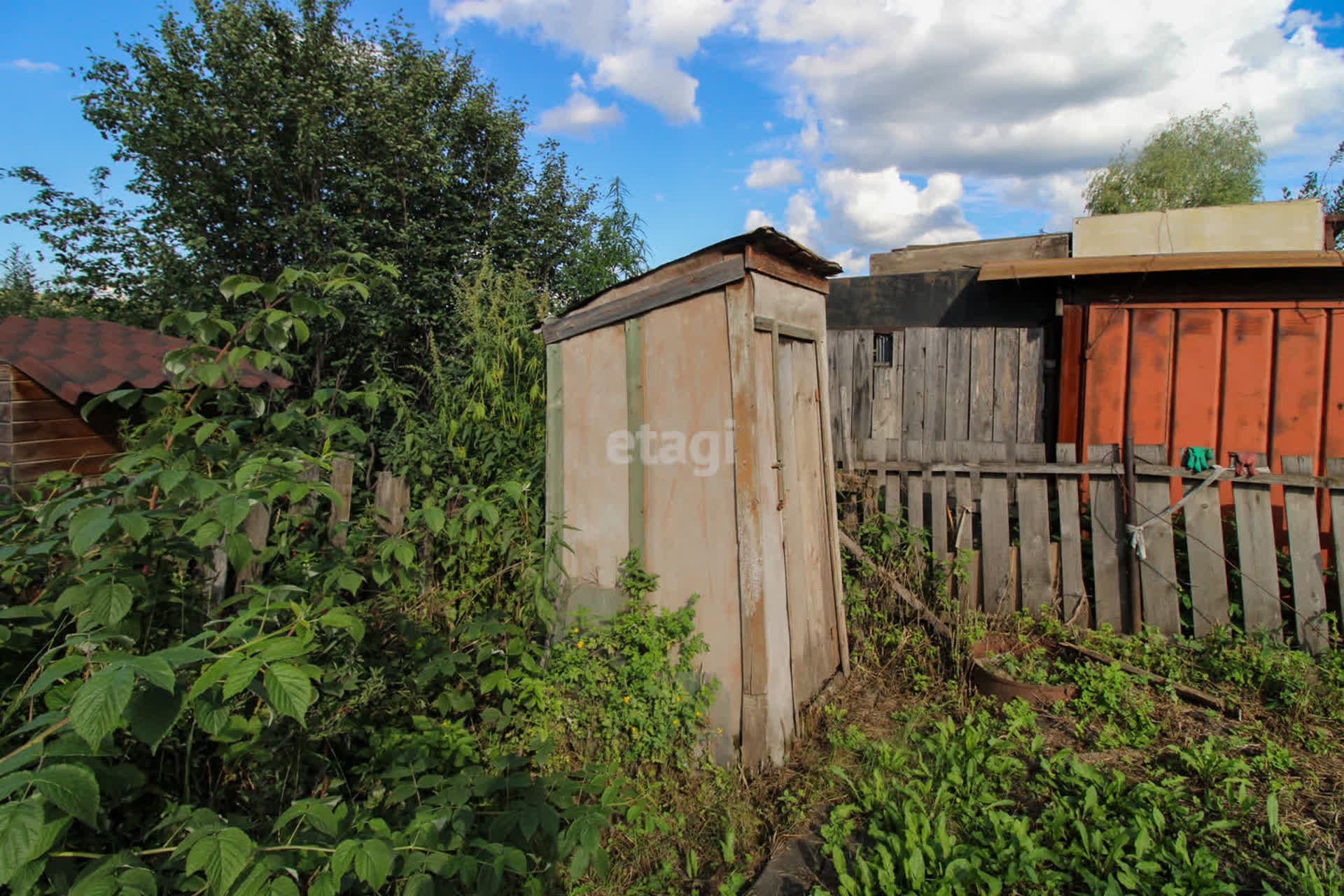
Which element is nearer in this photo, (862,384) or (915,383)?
(915,383)

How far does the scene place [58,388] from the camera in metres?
4.77

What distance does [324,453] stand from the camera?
275 centimetres

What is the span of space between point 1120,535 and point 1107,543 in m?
0.09

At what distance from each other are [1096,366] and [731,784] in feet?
16.2

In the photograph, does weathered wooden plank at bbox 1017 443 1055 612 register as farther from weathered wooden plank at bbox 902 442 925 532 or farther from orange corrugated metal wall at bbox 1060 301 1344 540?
orange corrugated metal wall at bbox 1060 301 1344 540

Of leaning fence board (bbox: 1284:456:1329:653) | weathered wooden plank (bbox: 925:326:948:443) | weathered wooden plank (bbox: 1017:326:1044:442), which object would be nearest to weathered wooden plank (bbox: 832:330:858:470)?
weathered wooden plank (bbox: 925:326:948:443)

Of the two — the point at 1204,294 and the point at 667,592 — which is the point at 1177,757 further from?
the point at 1204,294

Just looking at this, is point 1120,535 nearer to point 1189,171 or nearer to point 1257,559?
point 1257,559

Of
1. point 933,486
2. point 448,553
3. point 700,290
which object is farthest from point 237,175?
point 933,486

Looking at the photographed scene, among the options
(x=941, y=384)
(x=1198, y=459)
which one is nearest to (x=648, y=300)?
(x=1198, y=459)

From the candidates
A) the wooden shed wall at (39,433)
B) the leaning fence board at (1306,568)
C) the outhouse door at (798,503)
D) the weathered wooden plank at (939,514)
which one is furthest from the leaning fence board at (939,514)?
the wooden shed wall at (39,433)

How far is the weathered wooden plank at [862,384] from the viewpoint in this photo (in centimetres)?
733

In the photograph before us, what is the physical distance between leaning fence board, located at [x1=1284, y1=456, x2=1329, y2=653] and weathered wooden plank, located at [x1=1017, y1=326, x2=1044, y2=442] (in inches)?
93.2

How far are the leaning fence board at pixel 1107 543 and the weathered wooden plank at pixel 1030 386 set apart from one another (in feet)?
6.12
